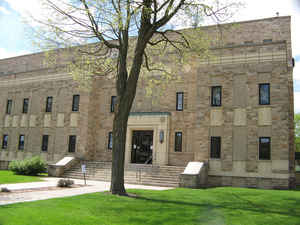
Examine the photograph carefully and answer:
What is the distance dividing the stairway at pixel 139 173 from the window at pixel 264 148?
5.29m

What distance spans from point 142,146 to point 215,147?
654cm

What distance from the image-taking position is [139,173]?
21188 millimetres

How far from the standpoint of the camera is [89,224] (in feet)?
24.8

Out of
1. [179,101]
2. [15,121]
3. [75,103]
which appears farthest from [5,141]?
[179,101]

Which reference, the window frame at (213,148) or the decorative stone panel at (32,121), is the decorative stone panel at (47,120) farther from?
the window frame at (213,148)

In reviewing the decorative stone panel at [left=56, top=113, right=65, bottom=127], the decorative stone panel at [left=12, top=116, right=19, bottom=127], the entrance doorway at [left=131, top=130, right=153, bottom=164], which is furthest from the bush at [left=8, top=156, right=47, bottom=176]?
the decorative stone panel at [left=12, top=116, right=19, bottom=127]

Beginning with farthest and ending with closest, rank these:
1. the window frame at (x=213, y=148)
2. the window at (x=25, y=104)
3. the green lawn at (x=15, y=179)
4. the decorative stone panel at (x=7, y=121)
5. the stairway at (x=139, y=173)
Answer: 1. the decorative stone panel at (x=7, y=121)
2. the window at (x=25, y=104)
3. the window frame at (x=213, y=148)
4. the stairway at (x=139, y=173)
5. the green lawn at (x=15, y=179)

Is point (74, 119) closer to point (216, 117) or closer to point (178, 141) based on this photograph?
point (178, 141)

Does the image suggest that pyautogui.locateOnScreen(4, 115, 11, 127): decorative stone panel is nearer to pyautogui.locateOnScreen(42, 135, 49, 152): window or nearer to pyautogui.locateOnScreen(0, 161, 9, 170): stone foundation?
pyautogui.locateOnScreen(0, 161, 9, 170): stone foundation

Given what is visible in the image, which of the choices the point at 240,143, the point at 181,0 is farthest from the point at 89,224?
the point at 240,143

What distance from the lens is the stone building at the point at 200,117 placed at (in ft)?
63.8

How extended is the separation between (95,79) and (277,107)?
50.5 ft

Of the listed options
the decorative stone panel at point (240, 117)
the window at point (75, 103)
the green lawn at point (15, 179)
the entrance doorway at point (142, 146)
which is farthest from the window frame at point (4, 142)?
the decorative stone panel at point (240, 117)

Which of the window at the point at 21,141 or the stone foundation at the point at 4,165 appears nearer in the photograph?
the window at the point at 21,141
